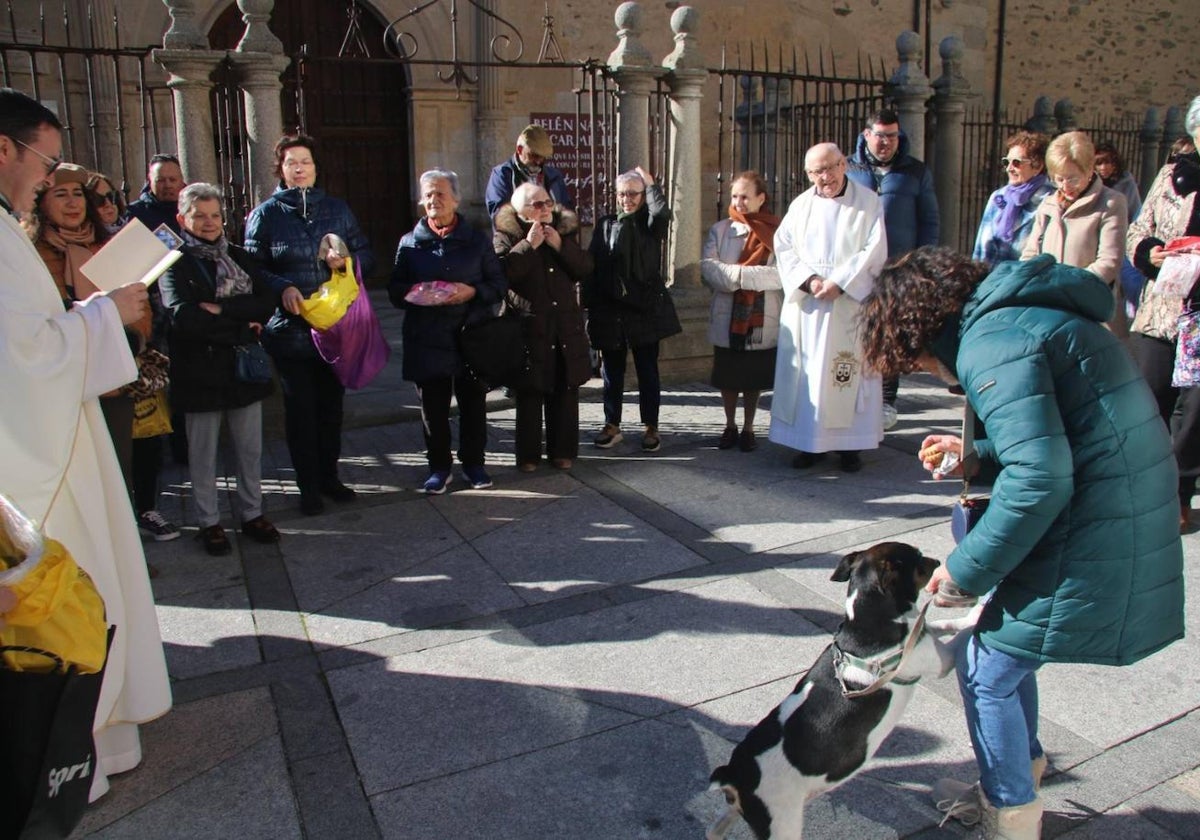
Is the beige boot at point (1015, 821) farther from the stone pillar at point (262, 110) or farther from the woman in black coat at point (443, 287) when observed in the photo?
the stone pillar at point (262, 110)

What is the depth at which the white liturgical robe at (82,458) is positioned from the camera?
273 cm

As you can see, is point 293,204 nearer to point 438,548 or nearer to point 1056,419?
point 438,548

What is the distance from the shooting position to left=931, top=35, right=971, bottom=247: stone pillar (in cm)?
905

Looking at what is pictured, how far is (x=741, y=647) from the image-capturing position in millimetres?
3828

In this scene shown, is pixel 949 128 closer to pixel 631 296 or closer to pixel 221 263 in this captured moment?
pixel 631 296

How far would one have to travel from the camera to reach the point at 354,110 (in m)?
12.4

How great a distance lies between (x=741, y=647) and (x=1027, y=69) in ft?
58.2

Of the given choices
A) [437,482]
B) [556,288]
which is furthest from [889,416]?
[437,482]

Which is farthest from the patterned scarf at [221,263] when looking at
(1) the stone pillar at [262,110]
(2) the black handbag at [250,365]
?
(1) the stone pillar at [262,110]

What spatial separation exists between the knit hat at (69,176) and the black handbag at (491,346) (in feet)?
6.50

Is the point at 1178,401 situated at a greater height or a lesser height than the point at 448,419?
greater


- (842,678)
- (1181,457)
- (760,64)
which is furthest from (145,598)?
(760,64)

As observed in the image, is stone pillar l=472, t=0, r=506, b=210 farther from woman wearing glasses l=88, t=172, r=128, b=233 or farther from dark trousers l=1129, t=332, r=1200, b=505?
dark trousers l=1129, t=332, r=1200, b=505

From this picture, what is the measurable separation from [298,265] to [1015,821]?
4127 mm
